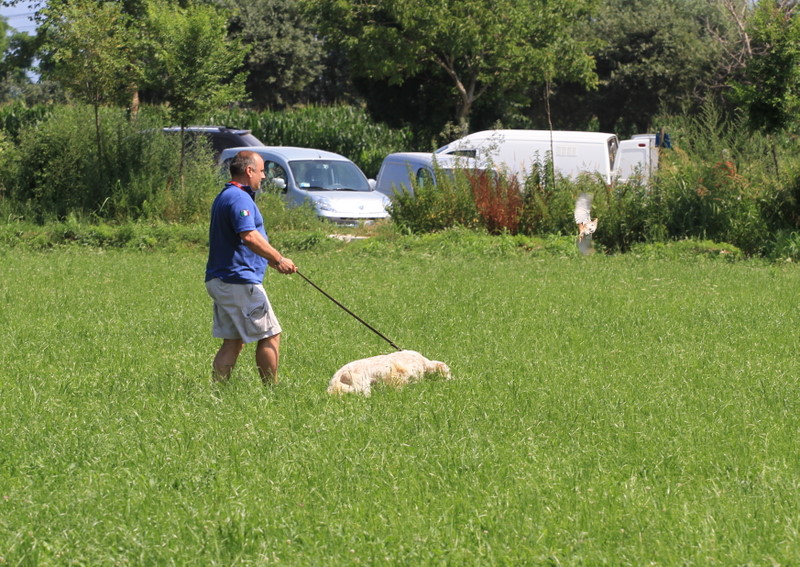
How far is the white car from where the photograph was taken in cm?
1959

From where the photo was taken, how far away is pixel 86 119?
19.8 metres

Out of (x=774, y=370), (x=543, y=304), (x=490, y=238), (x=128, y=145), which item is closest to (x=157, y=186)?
(x=128, y=145)

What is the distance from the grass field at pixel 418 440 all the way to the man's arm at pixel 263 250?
872 millimetres

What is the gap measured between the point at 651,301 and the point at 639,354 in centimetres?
299

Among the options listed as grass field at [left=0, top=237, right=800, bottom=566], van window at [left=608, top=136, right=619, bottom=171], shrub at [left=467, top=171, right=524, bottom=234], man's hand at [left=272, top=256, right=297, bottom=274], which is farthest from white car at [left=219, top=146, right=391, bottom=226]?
man's hand at [left=272, top=256, right=297, bottom=274]

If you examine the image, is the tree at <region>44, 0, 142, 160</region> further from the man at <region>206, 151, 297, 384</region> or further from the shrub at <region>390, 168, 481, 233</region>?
the man at <region>206, 151, 297, 384</region>

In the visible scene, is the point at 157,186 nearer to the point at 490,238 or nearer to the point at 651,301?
the point at 490,238

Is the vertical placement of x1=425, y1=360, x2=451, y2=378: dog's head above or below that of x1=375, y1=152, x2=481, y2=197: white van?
below

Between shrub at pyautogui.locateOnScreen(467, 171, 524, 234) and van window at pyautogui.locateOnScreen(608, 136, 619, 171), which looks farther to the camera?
van window at pyautogui.locateOnScreen(608, 136, 619, 171)

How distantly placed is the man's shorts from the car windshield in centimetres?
1353

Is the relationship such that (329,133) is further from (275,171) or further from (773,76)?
(773,76)

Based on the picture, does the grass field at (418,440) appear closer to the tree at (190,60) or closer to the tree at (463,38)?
the tree at (190,60)

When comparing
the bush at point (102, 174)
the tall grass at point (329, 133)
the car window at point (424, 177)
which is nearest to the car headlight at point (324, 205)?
the car window at point (424, 177)

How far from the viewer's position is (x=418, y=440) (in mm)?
5836
